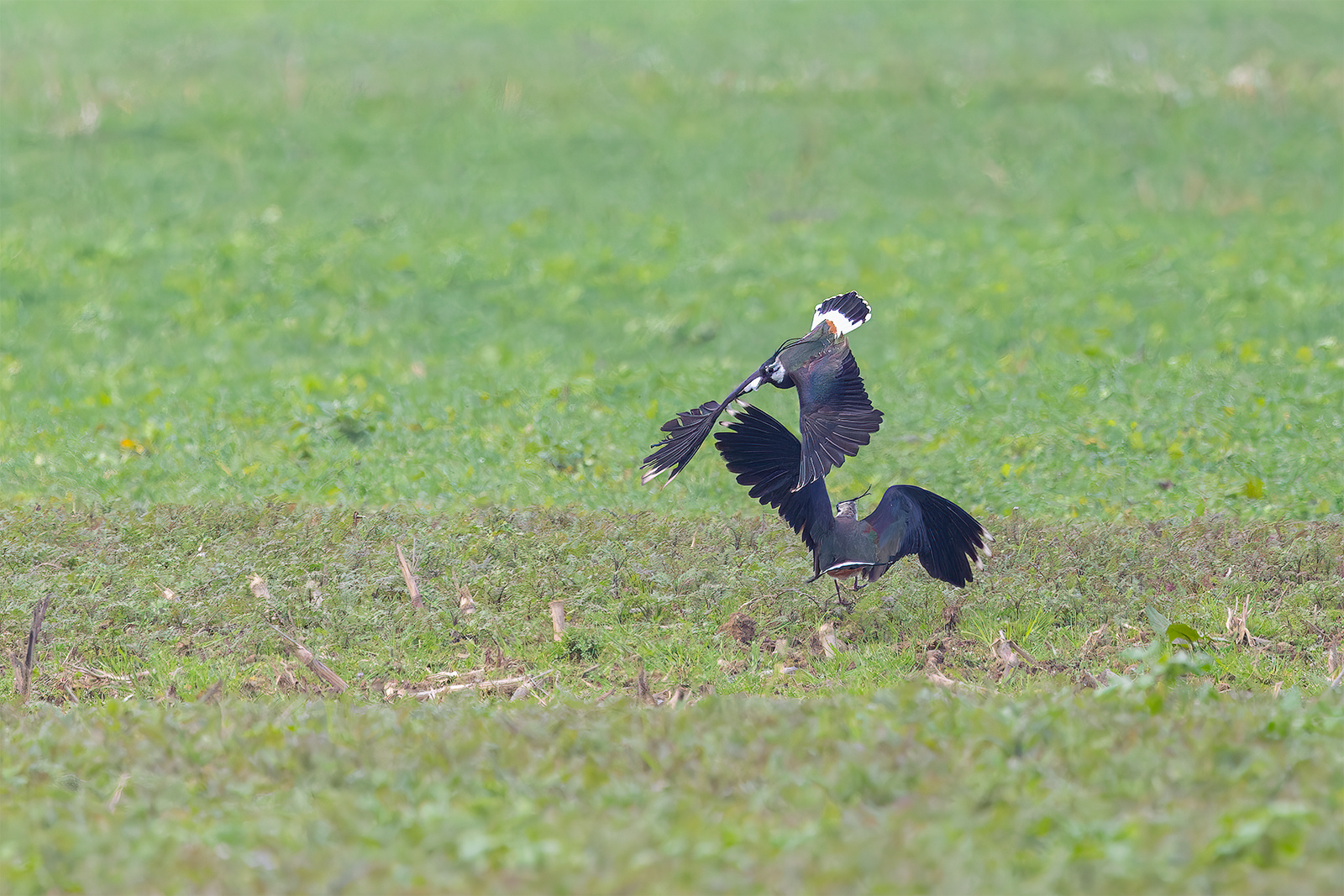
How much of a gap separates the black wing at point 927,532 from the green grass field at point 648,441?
337 millimetres

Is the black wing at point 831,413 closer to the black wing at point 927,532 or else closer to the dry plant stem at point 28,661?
the black wing at point 927,532

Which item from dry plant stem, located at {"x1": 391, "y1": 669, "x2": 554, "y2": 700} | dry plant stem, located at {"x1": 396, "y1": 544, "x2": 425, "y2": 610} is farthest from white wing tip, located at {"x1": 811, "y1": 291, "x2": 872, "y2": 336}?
dry plant stem, located at {"x1": 396, "y1": 544, "x2": 425, "y2": 610}

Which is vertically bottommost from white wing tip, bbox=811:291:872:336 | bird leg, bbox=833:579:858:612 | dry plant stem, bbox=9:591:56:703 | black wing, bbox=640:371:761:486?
dry plant stem, bbox=9:591:56:703

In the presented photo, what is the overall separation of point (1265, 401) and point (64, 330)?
33.3ft

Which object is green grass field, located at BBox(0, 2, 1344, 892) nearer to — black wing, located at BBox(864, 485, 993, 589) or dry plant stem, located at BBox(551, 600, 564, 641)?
dry plant stem, located at BBox(551, 600, 564, 641)

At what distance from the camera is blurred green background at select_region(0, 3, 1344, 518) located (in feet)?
32.6

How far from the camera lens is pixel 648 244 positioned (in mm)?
15930

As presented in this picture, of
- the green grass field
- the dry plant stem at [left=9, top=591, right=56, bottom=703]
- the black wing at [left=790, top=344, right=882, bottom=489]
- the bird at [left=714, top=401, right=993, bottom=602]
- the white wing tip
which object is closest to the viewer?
the green grass field

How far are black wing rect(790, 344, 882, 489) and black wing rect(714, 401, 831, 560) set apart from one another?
340 mm

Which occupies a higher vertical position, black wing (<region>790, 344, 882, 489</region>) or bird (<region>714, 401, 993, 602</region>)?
black wing (<region>790, 344, 882, 489</region>)

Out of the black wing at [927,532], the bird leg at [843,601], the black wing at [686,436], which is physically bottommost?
the bird leg at [843,601]

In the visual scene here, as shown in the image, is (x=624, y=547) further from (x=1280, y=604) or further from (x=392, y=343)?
(x=392, y=343)

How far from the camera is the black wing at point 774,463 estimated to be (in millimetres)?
6926

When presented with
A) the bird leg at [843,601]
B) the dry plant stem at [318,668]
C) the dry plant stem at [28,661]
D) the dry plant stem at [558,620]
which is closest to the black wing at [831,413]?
the bird leg at [843,601]
